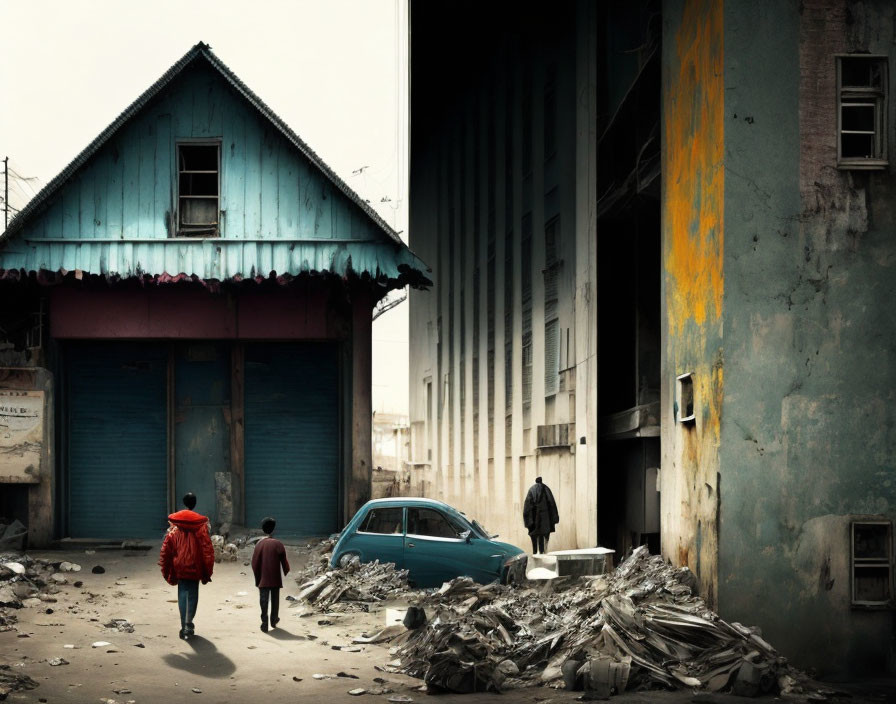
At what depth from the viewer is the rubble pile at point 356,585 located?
1628 centimetres

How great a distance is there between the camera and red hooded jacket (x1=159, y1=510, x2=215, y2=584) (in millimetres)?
13617

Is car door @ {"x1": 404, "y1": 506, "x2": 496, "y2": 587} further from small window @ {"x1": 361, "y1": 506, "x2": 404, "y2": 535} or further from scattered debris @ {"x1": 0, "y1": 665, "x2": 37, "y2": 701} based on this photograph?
scattered debris @ {"x1": 0, "y1": 665, "x2": 37, "y2": 701}

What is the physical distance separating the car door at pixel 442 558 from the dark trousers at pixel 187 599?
12.5 ft

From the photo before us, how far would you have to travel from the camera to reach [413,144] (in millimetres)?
47219

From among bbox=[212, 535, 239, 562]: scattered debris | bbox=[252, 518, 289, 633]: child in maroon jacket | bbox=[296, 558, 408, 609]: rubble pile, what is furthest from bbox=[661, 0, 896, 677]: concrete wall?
bbox=[212, 535, 239, 562]: scattered debris

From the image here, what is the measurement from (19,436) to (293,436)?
4.70m

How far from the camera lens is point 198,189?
21.0 metres

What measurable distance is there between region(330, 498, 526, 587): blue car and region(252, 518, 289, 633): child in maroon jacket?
251 centimetres

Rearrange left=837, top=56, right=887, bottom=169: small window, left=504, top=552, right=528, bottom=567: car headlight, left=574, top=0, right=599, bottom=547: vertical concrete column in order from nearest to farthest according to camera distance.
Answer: left=837, top=56, right=887, bottom=169: small window, left=504, top=552, right=528, bottom=567: car headlight, left=574, top=0, right=599, bottom=547: vertical concrete column

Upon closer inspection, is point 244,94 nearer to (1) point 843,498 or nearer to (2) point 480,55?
(1) point 843,498

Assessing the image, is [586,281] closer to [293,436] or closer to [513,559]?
[293,436]

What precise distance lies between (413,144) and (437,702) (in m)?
37.9

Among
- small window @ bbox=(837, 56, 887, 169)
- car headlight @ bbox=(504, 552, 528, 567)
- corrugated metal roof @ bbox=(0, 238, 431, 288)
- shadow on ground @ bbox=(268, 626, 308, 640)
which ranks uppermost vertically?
small window @ bbox=(837, 56, 887, 169)

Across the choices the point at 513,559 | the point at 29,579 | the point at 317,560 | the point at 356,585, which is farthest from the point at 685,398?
the point at 29,579
